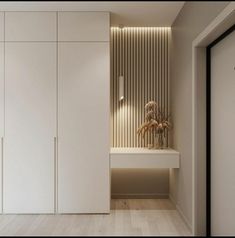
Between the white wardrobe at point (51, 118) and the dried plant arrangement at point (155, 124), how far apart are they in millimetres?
678

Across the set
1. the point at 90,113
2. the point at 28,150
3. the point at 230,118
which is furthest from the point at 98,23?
the point at 230,118

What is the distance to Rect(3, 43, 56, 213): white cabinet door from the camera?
333 centimetres

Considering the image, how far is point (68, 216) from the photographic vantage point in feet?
10.7

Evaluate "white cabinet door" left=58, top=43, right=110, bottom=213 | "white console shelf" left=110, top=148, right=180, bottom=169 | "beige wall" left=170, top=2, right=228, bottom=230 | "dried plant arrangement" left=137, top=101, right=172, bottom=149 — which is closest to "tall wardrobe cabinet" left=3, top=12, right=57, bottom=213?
"white cabinet door" left=58, top=43, right=110, bottom=213

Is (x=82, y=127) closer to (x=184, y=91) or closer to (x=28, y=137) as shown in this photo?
(x=28, y=137)

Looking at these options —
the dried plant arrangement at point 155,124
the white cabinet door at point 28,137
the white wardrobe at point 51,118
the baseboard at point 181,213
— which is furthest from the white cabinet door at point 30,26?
the baseboard at point 181,213

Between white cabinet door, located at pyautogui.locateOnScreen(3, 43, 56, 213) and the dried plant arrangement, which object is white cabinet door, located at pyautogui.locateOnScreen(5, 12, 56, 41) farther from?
the dried plant arrangement

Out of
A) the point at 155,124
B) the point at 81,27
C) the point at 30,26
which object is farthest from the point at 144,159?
the point at 30,26

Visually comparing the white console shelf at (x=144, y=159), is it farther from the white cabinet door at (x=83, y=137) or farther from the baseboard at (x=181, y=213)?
the baseboard at (x=181, y=213)

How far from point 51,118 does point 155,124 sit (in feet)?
4.31

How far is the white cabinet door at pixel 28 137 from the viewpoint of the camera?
3330mm

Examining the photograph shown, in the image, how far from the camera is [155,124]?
3699 millimetres

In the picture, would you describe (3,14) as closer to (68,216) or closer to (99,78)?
(99,78)

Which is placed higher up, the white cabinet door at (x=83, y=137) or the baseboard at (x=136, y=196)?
the white cabinet door at (x=83, y=137)
